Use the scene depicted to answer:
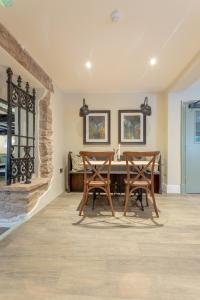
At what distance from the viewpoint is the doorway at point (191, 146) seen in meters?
5.21

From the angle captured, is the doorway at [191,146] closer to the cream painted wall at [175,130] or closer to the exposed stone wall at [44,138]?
the cream painted wall at [175,130]

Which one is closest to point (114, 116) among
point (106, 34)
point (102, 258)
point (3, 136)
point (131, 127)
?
point (131, 127)

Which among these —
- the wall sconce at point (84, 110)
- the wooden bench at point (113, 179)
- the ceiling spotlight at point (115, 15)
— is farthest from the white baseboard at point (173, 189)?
the ceiling spotlight at point (115, 15)

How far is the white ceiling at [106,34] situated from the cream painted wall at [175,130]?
1.01 metres

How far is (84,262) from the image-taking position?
204 cm

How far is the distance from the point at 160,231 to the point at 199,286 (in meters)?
1.13

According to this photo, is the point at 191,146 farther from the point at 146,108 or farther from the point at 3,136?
the point at 3,136

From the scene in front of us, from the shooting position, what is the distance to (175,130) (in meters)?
5.26

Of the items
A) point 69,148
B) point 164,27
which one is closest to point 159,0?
point 164,27

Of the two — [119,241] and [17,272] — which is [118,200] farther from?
[17,272]

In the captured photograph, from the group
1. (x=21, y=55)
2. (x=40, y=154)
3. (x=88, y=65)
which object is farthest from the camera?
(x=40, y=154)

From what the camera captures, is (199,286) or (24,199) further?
(24,199)

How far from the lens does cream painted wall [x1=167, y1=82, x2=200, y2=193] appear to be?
523cm

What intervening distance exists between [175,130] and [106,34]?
3116mm
